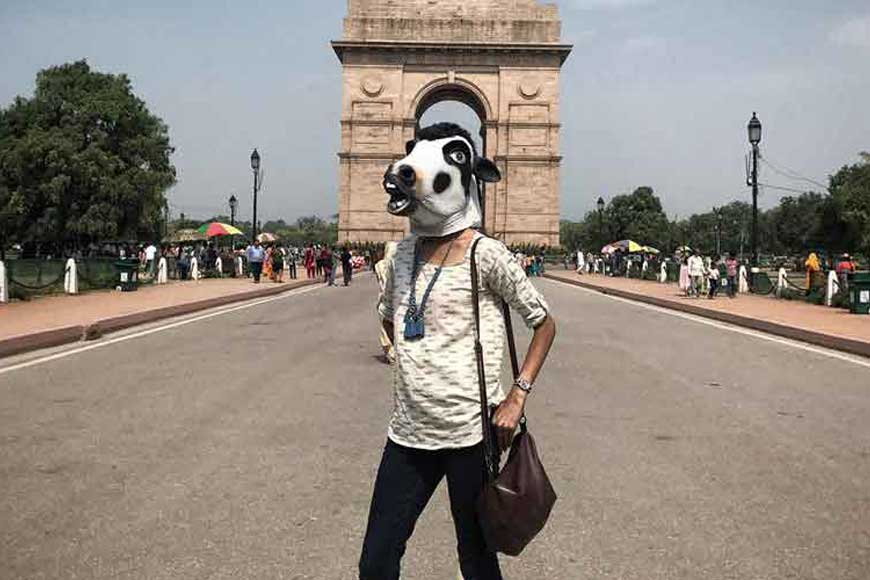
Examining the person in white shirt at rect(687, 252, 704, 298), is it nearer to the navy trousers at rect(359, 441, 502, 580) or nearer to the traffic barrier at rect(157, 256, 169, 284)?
the traffic barrier at rect(157, 256, 169, 284)

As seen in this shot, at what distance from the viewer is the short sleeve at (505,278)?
9.85ft

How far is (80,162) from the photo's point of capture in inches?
1876

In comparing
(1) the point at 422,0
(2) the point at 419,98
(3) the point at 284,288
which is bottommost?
(3) the point at 284,288

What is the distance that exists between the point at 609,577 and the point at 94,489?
2.97 meters

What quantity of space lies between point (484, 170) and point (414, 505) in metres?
1.15

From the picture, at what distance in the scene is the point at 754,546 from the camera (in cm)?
433

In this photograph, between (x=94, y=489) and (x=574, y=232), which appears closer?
(x=94, y=489)

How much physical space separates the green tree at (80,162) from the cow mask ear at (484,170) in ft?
157

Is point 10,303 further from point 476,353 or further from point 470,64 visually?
point 470,64

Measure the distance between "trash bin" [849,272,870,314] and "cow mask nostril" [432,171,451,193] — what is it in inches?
705

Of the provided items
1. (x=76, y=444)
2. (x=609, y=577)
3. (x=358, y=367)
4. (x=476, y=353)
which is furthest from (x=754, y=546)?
(x=358, y=367)

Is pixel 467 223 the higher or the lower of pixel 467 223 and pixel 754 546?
the higher

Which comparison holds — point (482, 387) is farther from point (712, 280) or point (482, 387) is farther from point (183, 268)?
point (183, 268)

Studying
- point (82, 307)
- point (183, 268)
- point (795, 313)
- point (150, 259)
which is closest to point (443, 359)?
point (82, 307)
